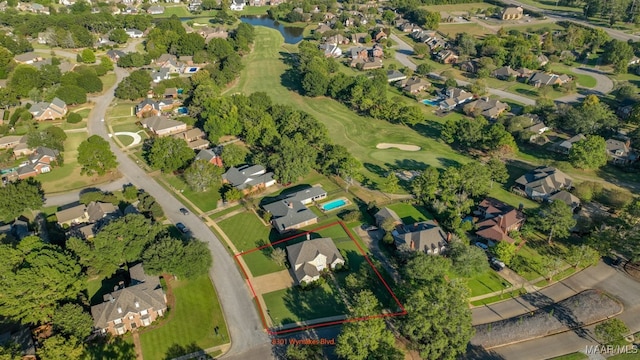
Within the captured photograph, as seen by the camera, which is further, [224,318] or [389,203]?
[389,203]

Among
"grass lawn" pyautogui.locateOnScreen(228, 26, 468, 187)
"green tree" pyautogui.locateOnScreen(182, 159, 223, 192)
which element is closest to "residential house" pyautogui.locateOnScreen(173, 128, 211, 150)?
"green tree" pyautogui.locateOnScreen(182, 159, 223, 192)

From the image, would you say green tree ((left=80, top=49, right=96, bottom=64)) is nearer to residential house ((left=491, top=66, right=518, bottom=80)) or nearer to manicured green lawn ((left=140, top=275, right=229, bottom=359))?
manicured green lawn ((left=140, top=275, right=229, bottom=359))

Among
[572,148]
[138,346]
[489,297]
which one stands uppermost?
[572,148]

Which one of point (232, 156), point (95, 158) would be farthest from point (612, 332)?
point (95, 158)

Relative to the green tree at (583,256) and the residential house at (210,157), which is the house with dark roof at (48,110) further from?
the green tree at (583,256)

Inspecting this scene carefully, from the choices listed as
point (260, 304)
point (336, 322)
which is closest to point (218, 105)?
point (260, 304)

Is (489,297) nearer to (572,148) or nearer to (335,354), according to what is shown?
(335,354)
